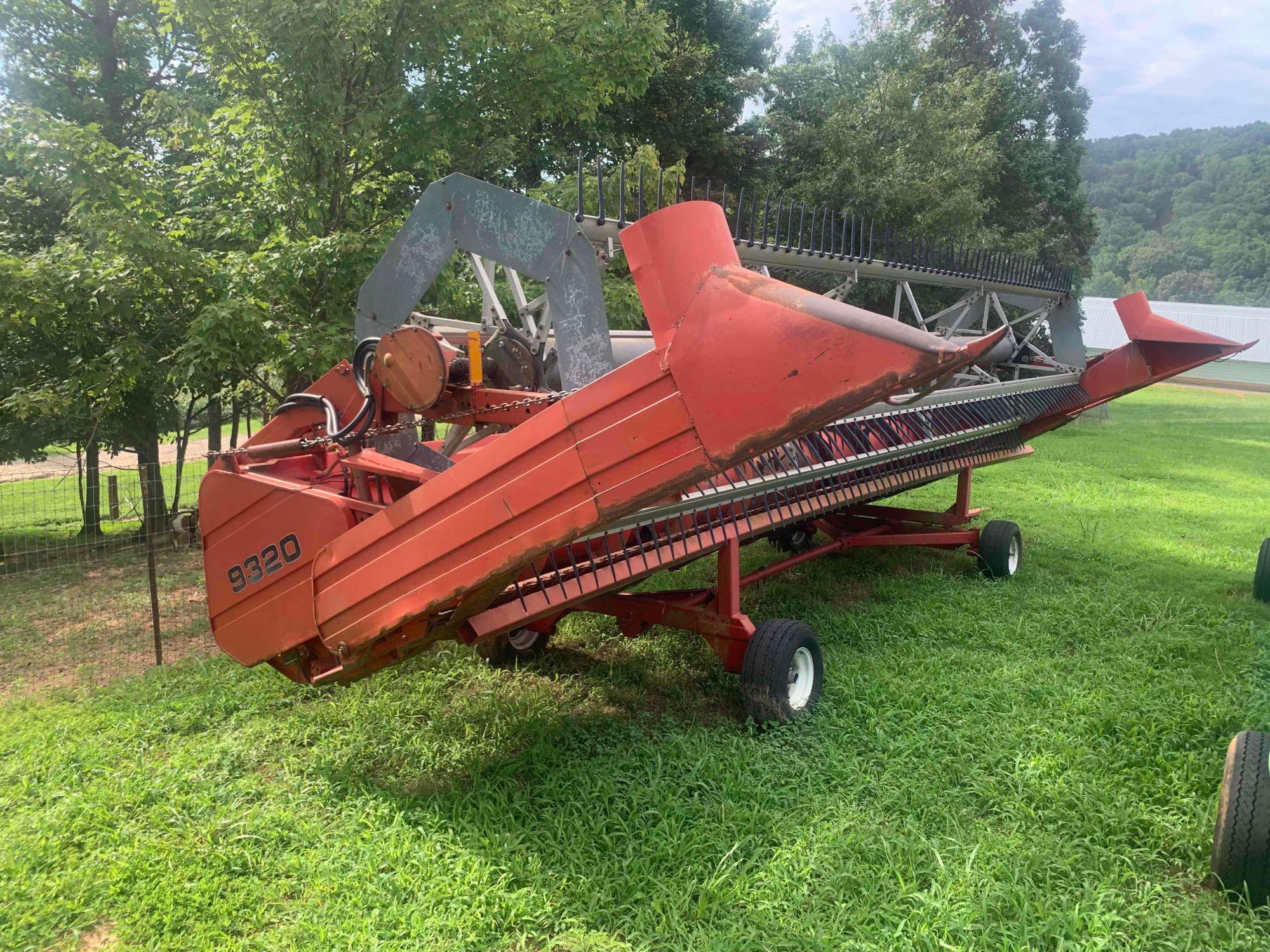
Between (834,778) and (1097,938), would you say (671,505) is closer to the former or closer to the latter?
(834,778)

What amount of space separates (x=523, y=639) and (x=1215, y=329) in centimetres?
886

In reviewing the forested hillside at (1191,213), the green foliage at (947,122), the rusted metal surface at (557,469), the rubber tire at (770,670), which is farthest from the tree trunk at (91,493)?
the green foliage at (947,122)

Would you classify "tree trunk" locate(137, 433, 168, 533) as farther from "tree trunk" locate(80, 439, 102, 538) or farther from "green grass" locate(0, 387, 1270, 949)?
"green grass" locate(0, 387, 1270, 949)

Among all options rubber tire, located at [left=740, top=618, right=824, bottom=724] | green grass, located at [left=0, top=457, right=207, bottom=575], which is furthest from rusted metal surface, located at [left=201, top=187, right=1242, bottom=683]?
green grass, located at [left=0, top=457, right=207, bottom=575]

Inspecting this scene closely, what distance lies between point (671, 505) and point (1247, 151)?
4.70 meters

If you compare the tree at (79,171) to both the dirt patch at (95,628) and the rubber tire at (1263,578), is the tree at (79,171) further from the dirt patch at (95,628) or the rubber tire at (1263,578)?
A: the rubber tire at (1263,578)

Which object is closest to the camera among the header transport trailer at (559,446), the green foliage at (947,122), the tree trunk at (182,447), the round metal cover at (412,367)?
the header transport trailer at (559,446)

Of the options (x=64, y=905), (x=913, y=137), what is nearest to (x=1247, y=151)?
(x=64, y=905)

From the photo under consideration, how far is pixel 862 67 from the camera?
1798cm

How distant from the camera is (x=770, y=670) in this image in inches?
157

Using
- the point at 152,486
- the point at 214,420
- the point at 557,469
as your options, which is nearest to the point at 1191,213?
the point at 557,469

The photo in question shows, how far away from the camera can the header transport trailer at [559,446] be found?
2260 mm

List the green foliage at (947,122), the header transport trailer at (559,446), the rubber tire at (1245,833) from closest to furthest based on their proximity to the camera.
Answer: the header transport trailer at (559,446), the rubber tire at (1245,833), the green foliage at (947,122)

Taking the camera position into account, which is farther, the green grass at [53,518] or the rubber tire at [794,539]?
the rubber tire at [794,539]
